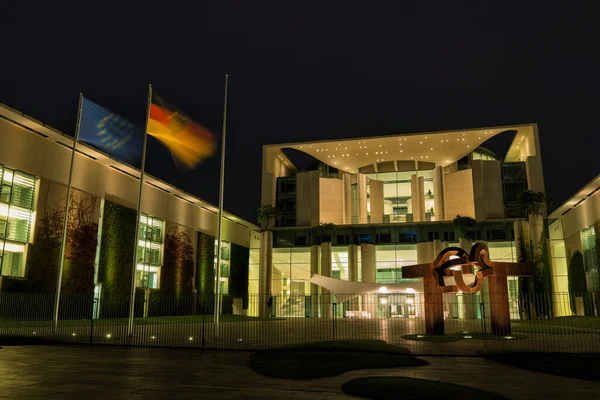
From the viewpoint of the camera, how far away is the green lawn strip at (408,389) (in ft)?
30.4

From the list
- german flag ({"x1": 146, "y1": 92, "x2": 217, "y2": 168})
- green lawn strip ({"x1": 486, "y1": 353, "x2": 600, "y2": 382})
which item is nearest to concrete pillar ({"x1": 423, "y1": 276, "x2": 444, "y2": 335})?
green lawn strip ({"x1": 486, "y1": 353, "x2": 600, "y2": 382})

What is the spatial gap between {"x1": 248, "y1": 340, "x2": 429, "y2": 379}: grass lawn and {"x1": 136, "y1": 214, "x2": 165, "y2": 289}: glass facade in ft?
104

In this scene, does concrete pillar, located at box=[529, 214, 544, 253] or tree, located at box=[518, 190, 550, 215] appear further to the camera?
tree, located at box=[518, 190, 550, 215]

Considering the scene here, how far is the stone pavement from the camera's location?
371 inches

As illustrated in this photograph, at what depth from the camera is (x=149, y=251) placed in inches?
1869

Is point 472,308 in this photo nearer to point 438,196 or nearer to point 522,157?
point 438,196

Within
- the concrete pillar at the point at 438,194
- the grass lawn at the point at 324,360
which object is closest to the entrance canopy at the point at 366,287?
the concrete pillar at the point at 438,194

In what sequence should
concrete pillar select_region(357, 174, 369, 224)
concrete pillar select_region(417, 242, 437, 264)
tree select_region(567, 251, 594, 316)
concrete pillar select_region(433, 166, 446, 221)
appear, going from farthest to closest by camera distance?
concrete pillar select_region(357, 174, 369, 224)
concrete pillar select_region(433, 166, 446, 221)
concrete pillar select_region(417, 242, 437, 264)
tree select_region(567, 251, 594, 316)

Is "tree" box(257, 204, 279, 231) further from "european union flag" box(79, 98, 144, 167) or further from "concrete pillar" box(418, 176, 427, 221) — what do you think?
"european union flag" box(79, 98, 144, 167)

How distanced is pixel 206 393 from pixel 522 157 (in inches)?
2548

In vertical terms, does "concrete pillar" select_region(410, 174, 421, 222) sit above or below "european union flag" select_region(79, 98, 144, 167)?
above

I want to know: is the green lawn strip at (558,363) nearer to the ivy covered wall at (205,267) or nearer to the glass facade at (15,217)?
the glass facade at (15,217)

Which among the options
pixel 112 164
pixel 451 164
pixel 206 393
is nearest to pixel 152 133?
pixel 206 393

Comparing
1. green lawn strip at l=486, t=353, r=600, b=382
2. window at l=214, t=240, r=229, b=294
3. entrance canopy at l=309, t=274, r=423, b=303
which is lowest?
green lawn strip at l=486, t=353, r=600, b=382
